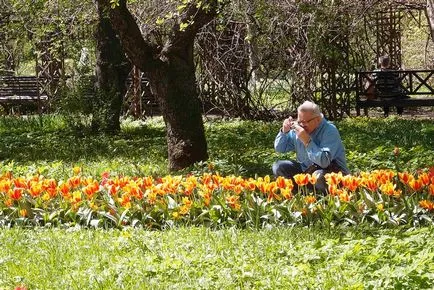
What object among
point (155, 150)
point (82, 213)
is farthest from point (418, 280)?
point (155, 150)

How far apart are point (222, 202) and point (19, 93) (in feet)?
61.8

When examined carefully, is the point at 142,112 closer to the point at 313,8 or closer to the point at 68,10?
the point at 68,10

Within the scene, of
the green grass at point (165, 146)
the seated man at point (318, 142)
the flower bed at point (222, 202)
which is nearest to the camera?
the flower bed at point (222, 202)

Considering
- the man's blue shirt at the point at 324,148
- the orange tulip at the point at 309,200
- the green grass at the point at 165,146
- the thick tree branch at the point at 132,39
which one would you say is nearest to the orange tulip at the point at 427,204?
the orange tulip at the point at 309,200

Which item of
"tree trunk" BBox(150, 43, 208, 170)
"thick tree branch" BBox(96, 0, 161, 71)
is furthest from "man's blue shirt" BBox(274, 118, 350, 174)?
"thick tree branch" BBox(96, 0, 161, 71)

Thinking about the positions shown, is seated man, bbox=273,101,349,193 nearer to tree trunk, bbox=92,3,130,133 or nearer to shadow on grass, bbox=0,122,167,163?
shadow on grass, bbox=0,122,167,163

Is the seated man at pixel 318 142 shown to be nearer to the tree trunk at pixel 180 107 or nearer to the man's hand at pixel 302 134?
the man's hand at pixel 302 134

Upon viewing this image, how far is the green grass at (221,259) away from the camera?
4.57m

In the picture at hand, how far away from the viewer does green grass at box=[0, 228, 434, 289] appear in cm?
457

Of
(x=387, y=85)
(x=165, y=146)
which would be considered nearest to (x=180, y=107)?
(x=165, y=146)

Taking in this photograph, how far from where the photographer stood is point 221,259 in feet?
16.8

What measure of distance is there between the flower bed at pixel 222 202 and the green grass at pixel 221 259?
1.18 ft

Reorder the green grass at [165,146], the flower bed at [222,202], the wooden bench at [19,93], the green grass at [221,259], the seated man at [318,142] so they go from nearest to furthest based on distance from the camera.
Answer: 1. the green grass at [221,259]
2. the flower bed at [222,202]
3. the seated man at [318,142]
4. the green grass at [165,146]
5. the wooden bench at [19,93]

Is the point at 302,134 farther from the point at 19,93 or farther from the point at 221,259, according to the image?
the point at 19,93
